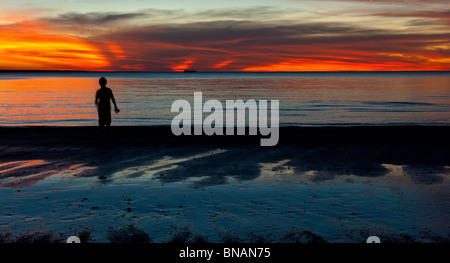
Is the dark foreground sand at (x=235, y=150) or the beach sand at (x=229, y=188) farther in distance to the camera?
the dark foreground sand at (x=235, y=150)

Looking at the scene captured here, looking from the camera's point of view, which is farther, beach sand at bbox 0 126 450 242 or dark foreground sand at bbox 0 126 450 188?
dark foreground sand at bbox 0 126 450 188

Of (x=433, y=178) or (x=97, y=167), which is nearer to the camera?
(x=433, y=178)

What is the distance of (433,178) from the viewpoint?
9.65 metres

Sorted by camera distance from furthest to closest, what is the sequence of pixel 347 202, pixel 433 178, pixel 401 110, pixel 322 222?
pixel 401 110 < pixel 433 178 < pixel 347 202 < pixel 322 222

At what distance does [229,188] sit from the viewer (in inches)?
343

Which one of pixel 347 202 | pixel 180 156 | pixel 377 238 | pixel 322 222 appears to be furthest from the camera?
pixel 180 156

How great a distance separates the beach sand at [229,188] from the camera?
20.4 feet

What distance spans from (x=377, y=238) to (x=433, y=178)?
15.9 feet

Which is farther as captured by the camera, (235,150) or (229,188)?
(235,150)

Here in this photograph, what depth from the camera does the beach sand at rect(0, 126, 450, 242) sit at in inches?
245

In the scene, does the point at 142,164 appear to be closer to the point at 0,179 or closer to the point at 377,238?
the point at 0,179
